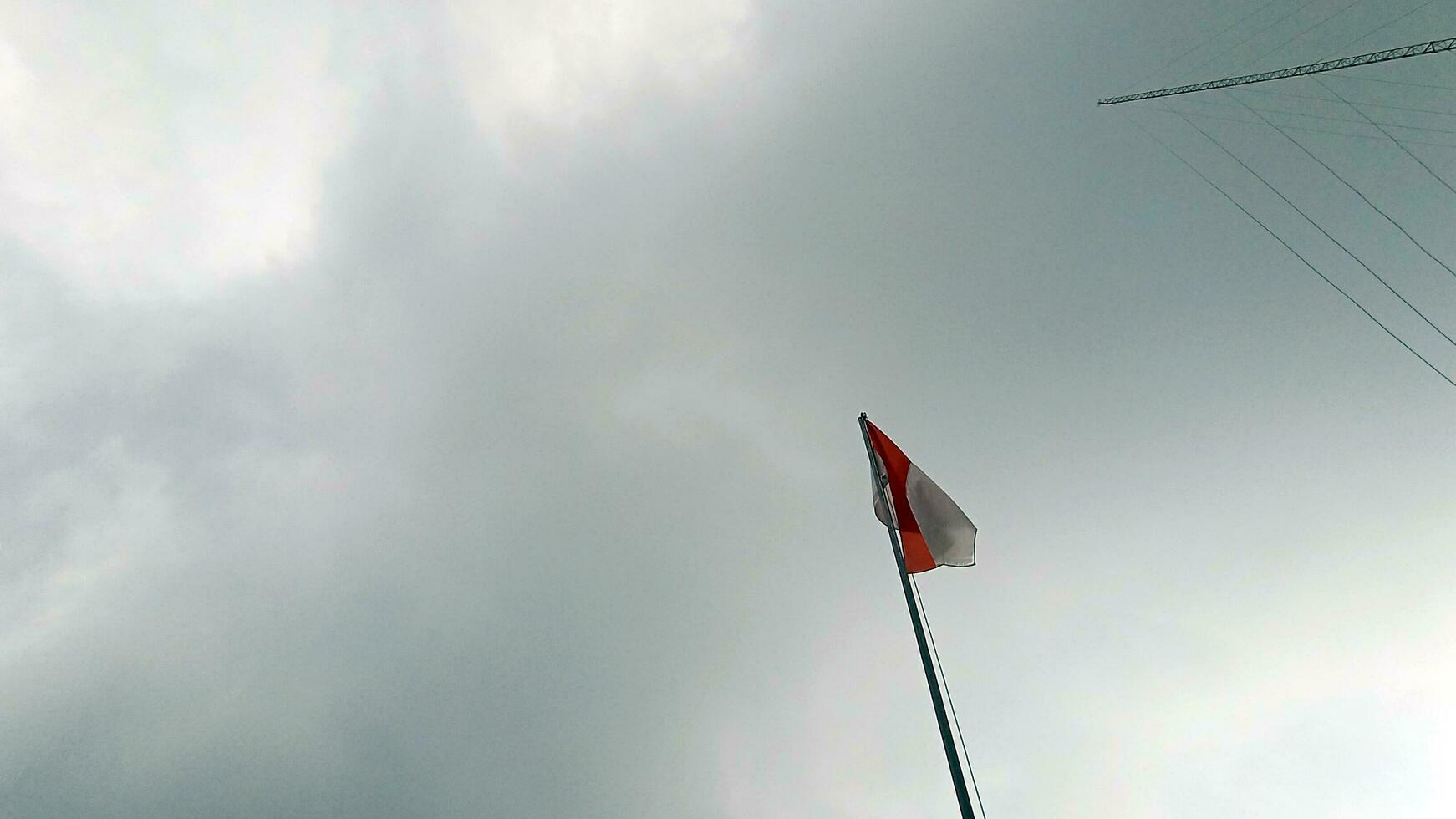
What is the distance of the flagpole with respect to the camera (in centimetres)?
1666

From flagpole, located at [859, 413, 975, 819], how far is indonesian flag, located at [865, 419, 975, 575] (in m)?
0.14

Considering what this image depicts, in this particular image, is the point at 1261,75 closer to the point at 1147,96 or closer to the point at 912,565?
the point at 1147,96

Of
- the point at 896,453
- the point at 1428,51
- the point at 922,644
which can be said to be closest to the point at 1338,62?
the point at 1428,51

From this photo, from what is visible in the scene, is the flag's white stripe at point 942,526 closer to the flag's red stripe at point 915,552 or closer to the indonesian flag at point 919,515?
the indonesian flag at point 919,515

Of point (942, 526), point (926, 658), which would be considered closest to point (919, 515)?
point (942, 526)

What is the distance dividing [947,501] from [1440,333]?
37206mm

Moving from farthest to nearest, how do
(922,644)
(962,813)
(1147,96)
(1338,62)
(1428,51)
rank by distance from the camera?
(1147,96), (1338,62), (1428,51), (922,644), (962,813)

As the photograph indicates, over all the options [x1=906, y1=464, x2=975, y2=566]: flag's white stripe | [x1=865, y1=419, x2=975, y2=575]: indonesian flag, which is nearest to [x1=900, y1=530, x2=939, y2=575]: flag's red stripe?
[x1=865, y1=419, x2=975, y2=575]: indonesian flag

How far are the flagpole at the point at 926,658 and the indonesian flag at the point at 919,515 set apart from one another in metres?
0.14

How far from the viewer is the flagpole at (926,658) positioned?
16.7 m

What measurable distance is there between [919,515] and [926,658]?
471 cm

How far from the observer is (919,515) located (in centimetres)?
2228

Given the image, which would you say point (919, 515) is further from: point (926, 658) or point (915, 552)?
point (926, 658)

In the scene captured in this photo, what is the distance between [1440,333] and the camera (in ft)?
125
